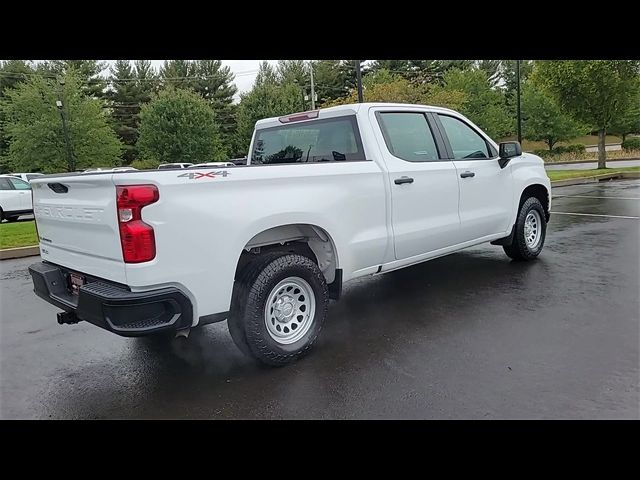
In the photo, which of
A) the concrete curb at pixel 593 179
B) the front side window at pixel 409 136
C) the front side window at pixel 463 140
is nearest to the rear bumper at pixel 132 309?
the front side window at pixel 409 136

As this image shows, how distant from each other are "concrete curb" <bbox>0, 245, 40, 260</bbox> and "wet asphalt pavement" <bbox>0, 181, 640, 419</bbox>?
11.3 feet

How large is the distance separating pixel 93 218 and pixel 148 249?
0.55 m

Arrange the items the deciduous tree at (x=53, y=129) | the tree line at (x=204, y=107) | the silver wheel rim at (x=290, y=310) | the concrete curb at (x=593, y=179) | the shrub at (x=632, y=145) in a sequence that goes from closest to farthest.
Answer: the silver wheel rim at (x=290, y=310) < the concrete curb at (x=593, y=179) < the tree line at (x=204, y=107) < the deciduous tree at (x=53, y=129) < the shrub at (x=632, y=145)

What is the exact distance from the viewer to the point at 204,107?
37.1m

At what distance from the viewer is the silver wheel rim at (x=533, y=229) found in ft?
22.2

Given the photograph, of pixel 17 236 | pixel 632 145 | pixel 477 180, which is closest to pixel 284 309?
pixel 477 180

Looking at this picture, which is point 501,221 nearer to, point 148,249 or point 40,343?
point 148,249

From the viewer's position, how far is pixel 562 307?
16.1 feet

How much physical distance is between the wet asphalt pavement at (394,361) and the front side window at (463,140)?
1.50 m

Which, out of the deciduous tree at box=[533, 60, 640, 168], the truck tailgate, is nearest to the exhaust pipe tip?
the truck tailgate

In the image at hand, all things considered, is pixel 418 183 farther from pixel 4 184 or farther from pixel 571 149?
pixel 571 149

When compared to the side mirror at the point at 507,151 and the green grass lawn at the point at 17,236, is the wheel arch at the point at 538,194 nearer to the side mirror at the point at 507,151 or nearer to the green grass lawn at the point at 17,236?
the side mirror at the point at 507,151

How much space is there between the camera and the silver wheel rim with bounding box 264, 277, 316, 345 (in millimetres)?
3915

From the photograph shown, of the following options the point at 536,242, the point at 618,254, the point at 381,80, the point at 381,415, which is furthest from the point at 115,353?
the point at 381,80
